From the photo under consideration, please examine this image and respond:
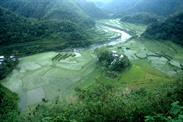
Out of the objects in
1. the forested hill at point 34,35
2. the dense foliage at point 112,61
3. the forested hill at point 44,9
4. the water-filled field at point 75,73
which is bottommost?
the water-filled field at point 75,73

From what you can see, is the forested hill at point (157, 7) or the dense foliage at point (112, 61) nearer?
the dense foliage at point (112, 61)

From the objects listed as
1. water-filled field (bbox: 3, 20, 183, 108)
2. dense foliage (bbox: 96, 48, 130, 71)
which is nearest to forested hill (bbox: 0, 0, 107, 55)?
water-filled field (bbox: 3, 20, 183, 108)

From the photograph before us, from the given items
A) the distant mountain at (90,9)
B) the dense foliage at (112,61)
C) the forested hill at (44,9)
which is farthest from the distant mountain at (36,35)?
the distant mountain at (90,9)

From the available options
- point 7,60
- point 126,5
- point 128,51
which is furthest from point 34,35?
point 126,5

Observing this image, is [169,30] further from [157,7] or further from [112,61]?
[157,7]

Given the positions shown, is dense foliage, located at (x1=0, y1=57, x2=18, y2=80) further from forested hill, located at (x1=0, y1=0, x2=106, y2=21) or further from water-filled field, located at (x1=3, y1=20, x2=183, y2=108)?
forested hill, located at (x1=0, y1=0, x2=106, y2=21)

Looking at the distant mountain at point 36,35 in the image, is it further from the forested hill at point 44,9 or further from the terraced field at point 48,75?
the forested hill at point 44,9

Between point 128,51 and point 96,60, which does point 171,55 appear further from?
point 96,60

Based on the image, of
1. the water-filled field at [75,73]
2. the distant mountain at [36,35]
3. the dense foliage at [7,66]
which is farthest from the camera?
the distant mountain at [36,35]
